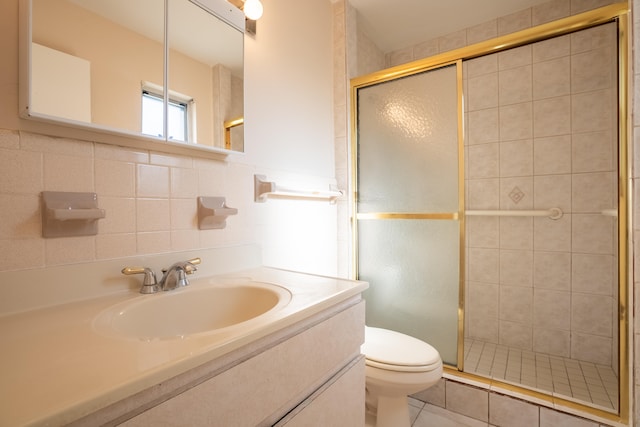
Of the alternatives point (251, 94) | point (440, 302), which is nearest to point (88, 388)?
point (251, 94)

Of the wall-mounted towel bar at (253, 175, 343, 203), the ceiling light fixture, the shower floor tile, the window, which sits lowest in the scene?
the shower floor tile

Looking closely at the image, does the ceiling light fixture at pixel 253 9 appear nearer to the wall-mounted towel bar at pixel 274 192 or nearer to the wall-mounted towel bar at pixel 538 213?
the wall-mounted towel bar at pixel 274 192

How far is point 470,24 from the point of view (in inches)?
80.2

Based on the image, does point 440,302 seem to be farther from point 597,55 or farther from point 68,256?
point 597,55

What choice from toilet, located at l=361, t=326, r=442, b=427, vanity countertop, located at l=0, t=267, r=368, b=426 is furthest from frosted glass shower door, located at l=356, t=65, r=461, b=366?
vanity countertop, located at l=0, t=267, r=368, b=426

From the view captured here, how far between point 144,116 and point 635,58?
70.0 inches

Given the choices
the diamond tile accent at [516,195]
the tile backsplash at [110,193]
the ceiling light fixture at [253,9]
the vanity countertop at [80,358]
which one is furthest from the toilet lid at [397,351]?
the ceiling light fixture at [253,9]

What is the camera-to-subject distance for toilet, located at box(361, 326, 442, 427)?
116 centimetres

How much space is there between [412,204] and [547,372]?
1263 millimetres

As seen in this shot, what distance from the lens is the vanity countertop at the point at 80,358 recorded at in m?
0.33

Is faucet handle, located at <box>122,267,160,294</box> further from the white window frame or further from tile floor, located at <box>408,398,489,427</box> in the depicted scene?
tile floor, located at <box>408,398,489,427</box>

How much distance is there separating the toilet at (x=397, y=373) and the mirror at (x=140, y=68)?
3.45 feet

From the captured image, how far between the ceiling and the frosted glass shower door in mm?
553

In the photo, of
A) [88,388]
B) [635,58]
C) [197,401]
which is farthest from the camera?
[635,58]
